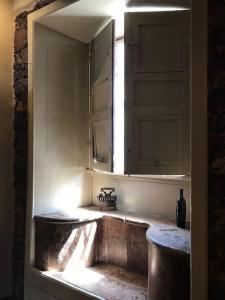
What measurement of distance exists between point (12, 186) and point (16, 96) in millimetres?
806

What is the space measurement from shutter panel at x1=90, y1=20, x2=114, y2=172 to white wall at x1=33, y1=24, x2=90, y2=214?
0.15 meters

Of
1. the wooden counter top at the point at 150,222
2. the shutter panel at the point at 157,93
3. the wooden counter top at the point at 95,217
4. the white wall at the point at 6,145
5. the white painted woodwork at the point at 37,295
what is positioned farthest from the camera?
the white wall at the point at 6,145

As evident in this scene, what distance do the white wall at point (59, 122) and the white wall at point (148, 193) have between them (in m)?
0.33

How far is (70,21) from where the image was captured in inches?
108

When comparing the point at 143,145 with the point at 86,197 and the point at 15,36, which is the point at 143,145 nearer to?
the point at 86,197

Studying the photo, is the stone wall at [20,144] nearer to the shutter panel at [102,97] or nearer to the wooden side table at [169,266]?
the shutter panel at [102,97]

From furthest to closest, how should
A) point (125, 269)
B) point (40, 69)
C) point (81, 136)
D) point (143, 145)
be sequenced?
point (81, 136), point (40, 69), point (125, 269), point (143, 145)

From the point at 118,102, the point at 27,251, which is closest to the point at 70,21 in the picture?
the point at 118,102

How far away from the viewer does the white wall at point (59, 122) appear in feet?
9.39

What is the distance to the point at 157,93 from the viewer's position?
244 centimetres

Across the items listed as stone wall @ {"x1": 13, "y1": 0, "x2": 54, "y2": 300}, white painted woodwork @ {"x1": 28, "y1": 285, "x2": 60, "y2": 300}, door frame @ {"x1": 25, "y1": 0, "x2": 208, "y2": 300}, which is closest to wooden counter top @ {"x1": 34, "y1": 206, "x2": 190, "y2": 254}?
door frame @ {"x1": 25, "y1": 0, "x2": 208, "y2": 300}

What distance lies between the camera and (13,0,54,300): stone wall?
115 inches

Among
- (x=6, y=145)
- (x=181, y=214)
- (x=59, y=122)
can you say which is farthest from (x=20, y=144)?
(x=181, y=214)

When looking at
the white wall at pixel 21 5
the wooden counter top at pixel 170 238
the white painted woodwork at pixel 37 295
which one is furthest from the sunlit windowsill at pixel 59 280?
the white wall at pixel 21 5
